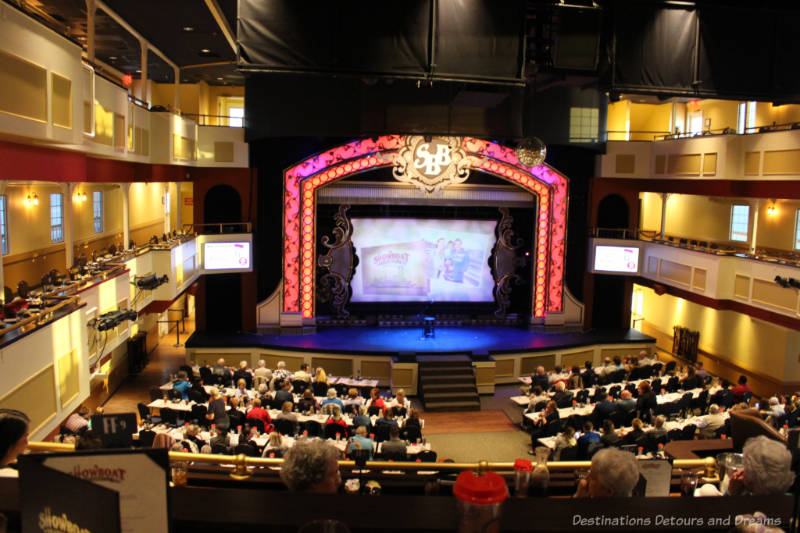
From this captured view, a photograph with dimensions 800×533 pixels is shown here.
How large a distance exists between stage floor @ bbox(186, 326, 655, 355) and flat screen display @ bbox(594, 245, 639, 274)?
81.0 inches

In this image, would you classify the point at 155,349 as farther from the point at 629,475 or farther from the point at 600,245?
the point at 629,475

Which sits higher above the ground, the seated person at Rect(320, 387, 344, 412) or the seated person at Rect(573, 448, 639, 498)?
the seated person at Rect(573, 448, 639, 498)

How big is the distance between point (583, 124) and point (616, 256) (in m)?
4.33

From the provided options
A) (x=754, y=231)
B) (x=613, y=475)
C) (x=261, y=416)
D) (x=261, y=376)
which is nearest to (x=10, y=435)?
(x=613, y=475)

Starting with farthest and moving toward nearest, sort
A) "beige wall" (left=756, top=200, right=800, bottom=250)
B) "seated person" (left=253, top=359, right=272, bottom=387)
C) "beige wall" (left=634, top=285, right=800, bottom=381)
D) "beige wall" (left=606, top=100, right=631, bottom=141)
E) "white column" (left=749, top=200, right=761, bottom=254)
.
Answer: "beige wall" (left=606, top=100, right=631, bottom=141) → "beige wall" (left=634, top=285, right=800, bottom=381) → "beige wall" (left=756, top=200, right=800, bottom=250) → "white column" (left=749, top=200, right=761, bottom=254) → "seated person" (left=253, top=359, right=272, bottom=387)

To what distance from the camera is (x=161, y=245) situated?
14578mm

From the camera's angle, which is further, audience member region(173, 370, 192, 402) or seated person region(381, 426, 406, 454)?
audience member region(173, 370, 192, 402)

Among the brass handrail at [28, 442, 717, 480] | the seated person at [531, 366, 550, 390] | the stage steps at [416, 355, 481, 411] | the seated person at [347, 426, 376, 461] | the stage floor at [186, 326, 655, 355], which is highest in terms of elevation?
the brass handrail at [28, 442, 717, 480]

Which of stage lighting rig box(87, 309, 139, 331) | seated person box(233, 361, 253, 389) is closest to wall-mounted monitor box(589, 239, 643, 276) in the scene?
seated person box(233, 361, 253, 389)

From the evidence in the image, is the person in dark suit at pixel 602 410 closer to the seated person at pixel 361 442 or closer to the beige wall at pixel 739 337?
the seated person at pixel 361 442

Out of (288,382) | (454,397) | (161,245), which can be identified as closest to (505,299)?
(454,397)

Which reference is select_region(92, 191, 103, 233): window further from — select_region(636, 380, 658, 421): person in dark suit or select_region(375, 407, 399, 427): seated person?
select_region(636, 380, 658, 421): person in dark suit

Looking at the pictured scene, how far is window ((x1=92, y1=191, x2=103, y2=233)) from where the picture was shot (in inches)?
748

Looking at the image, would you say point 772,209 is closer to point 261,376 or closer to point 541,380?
point 541,380
